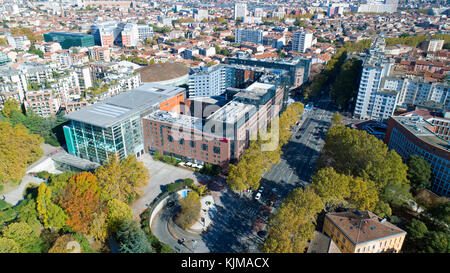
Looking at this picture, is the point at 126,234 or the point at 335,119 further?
the point at 335,119

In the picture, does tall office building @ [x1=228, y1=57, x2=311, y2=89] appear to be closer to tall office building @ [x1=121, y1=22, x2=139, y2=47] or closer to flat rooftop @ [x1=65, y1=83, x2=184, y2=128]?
flat rooftop @ [x1=65, y1=83, x2=184, y2=128]

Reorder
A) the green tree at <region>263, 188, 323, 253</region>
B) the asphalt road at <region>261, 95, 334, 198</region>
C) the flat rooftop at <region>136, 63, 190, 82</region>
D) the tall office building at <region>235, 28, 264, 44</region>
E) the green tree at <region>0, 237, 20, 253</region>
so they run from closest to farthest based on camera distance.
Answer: the green tree at <region>0, 237, 20, 253</region> → the green tree at <region>263, 188, 323, 253</region> → the asphalt road at <region>261, 95, 334, 198</region> → the flat rooftop at <region>136, 63, 190, 82</region> → the tall office building at <region>235, 28, 264, 44</region>

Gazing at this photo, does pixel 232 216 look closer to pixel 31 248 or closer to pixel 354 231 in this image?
pixel 354 231

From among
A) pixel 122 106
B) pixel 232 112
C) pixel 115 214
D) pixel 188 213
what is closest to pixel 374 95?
pixel 232 112

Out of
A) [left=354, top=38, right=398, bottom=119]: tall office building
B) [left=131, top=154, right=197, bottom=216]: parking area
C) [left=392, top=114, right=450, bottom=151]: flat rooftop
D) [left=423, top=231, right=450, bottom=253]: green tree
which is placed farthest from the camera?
[left=354, top=38, right=398, bottom=119]: tall office building

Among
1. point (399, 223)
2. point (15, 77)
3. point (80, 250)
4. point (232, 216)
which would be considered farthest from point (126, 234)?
point (15, 77)

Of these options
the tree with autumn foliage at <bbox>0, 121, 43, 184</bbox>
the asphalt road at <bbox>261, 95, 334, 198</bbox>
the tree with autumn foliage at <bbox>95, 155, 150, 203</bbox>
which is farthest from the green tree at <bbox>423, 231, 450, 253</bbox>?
the tree with autumn foliage at <bbox>0, 121, 43, 184</bbox>

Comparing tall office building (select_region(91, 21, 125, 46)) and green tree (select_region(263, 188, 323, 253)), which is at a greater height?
tall office building (select_region(91, 21, 125, 46))
